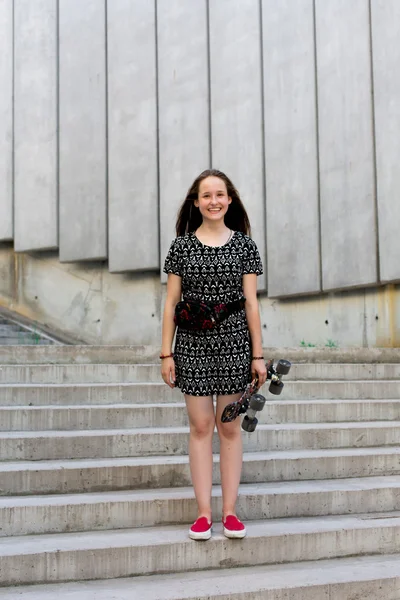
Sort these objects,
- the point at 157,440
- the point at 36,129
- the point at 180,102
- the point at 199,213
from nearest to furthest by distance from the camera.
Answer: the point at 199,213 < the point at 157,440 < the point at 180,102 < the point at 36,129

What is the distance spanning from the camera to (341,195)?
25.4ft

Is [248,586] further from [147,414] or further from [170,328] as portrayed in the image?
[147,414]

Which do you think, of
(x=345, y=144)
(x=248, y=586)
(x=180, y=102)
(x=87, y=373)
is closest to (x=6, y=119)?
(x=180, y=102)

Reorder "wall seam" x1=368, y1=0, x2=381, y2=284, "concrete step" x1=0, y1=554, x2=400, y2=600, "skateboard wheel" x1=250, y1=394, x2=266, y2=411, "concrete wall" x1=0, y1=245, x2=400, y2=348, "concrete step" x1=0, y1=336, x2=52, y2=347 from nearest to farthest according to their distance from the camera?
"concrete step" x1=0, y1=554, x2=400, y2=600 → "skateboard wheel" x1=250, y1=394, x2=266, y2=411 → "wall seam" x1=368, y1=0, x2=381, y2=284 → "concrete wall" x1=0, y1=245, x2=400, y2=348 → "concrete step" x1=0, y1=336, x2=52, y2=347

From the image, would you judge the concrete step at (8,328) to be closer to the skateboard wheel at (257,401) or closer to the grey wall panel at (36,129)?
the grey wall panel at (36,129)

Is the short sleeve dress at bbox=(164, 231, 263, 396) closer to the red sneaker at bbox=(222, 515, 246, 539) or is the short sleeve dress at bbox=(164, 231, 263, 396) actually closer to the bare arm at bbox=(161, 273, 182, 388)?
the bare arm at bbox=(161, 273, 182, 388)

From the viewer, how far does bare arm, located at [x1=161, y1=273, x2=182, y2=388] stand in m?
2.98

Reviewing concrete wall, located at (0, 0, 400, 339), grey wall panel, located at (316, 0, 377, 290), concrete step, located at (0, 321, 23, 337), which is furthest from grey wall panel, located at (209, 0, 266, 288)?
concrete step, located at (0, 321, 23, 337)

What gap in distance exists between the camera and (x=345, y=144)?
7.71 metres

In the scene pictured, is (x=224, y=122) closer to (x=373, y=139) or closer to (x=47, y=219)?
(x=373, y=139)

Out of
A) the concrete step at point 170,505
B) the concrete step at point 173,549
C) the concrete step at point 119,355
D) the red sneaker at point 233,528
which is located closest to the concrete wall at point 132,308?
the concrete step at point 119,355

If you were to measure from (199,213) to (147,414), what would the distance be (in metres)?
1.52

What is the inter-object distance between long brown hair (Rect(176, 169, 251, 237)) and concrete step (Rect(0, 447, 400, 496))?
49.1 inches

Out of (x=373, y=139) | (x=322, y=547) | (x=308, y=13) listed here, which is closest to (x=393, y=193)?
(x=373, y=139)
